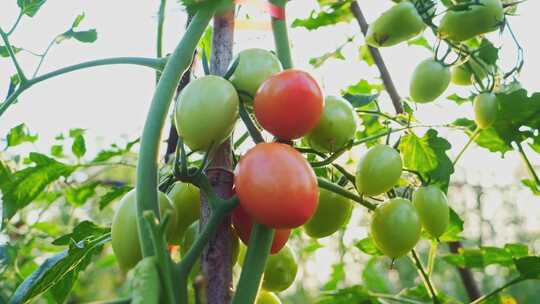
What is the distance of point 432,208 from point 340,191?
20 centimetres

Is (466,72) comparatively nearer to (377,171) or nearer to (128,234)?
(377,171)

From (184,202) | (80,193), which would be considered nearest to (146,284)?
(184,202)

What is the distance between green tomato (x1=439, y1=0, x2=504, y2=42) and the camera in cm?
97

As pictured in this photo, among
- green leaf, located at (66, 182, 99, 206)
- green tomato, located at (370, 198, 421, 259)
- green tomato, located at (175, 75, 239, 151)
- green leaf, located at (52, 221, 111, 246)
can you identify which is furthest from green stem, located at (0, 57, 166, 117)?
green leaf, located at (66, 182, 99, 206)

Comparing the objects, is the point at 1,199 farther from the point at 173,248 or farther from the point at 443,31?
the point at 443,31

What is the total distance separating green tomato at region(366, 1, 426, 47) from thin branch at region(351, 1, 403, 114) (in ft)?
1.03

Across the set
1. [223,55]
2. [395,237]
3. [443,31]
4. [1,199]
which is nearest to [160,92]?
[223,55]

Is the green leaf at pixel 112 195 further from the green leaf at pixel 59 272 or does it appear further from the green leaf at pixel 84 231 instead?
the green leaf at pixel 59 272

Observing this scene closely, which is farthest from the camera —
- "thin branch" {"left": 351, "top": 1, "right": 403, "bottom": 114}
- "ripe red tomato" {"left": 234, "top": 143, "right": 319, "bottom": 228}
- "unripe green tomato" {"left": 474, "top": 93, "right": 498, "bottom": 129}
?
"thin branch" {"left": 351, "top": 1, "right": 403, "bottom": 114}

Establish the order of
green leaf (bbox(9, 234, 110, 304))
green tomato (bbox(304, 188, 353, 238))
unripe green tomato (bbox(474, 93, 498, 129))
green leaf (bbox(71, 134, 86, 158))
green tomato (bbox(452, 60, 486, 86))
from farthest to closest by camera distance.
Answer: green leaf (bbox(71, 134, 86, 158))
green tomato (bbox(452, 60, 486, 86))
unripe green tomato (bbox(474, 93, 498, 129))
green tomato (bbox(304, 188, 353, 238))
green leaf (bbox(9, 234, 110, 304))

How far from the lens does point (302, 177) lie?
0.58 meters

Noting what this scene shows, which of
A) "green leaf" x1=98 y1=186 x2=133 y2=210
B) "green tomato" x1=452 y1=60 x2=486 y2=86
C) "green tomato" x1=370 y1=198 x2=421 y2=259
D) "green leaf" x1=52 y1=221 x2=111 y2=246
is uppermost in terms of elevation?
"green tomato" x1=452 y1=60 x2=486 y2=86

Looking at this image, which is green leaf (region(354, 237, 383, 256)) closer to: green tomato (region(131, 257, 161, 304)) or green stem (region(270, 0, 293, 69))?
green stem (region(270, 0, 293, 69))

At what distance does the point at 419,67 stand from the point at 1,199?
0.77m
